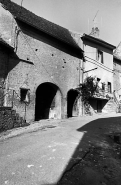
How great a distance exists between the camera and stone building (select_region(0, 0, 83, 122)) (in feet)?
31.3

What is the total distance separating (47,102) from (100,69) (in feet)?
25.3

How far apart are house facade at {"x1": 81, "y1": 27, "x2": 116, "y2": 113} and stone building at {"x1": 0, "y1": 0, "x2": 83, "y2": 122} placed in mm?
1353

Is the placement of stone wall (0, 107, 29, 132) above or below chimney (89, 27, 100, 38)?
below

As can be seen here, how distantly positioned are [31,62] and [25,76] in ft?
4.17

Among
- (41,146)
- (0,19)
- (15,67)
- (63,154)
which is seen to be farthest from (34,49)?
(63,154)

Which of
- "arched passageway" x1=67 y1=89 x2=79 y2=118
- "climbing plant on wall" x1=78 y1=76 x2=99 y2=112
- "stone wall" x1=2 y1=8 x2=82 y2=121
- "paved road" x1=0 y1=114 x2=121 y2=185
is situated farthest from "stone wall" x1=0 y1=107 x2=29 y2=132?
"climbing plant on wall" x1=78 y1=76 x2=99 y2=112

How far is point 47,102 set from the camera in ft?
43.1

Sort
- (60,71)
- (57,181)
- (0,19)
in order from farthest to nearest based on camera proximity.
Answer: (60,71), (0,19), (57,181)

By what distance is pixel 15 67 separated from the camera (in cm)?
956

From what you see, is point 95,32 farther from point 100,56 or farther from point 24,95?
point 24,95

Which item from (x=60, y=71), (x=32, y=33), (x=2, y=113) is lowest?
(x=2, y=113)

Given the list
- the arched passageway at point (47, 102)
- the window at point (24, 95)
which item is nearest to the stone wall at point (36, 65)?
the window at point (24, 95)

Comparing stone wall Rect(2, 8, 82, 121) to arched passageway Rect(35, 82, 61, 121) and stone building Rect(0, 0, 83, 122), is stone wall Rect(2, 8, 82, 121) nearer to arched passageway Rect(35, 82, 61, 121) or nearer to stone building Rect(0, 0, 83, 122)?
stone building Rect(0, 0, 83, 122)

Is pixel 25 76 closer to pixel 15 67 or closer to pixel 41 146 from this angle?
pixel 15 67
